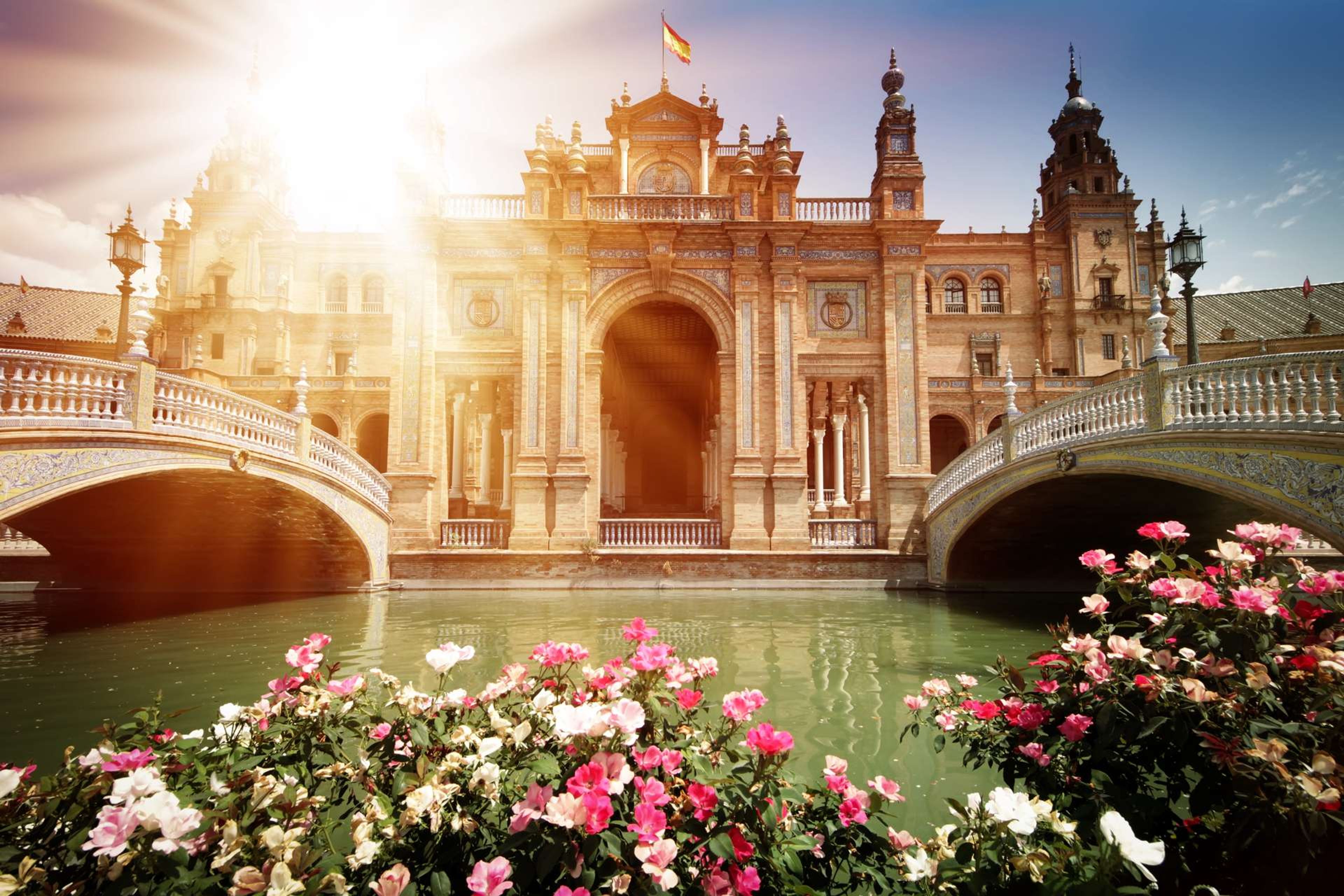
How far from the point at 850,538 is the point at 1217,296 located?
3881 cm

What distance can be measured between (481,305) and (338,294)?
21.6 m

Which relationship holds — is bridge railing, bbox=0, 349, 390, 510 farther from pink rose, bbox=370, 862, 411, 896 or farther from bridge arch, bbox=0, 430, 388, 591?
pink rose, bbox=370, 862, 411, 896

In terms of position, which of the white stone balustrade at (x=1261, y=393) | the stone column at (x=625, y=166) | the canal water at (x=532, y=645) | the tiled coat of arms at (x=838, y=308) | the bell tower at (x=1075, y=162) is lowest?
the canal water at (x=532, y=645)

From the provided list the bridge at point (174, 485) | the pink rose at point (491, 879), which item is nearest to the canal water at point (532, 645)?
the bridge at point (174, 485)

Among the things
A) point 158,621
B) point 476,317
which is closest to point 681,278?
point 476,317

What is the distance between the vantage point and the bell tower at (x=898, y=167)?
62.4 feet

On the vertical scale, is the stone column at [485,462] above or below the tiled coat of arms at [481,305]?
below

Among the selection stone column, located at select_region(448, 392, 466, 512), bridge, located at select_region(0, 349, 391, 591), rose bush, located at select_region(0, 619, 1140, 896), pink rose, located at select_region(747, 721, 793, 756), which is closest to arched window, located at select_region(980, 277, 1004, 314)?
stone column, located at select_region(448, 392, 466, 512)

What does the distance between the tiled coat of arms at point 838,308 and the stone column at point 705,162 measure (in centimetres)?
888

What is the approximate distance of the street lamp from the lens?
10.4m

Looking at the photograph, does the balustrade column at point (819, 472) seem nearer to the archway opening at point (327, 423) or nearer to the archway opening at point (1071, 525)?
the archway opening at point (1071, 525)

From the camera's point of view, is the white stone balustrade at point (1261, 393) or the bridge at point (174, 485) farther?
the bridge at point (174, 485)

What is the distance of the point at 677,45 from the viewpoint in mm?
22828

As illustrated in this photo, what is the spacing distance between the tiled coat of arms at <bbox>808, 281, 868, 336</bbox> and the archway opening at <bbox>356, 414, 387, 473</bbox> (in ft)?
72.7
